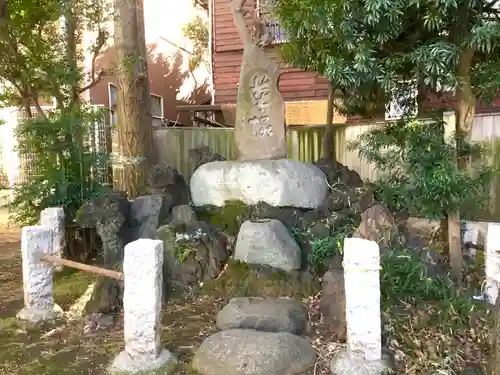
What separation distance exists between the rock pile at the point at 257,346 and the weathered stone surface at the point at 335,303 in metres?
0.22

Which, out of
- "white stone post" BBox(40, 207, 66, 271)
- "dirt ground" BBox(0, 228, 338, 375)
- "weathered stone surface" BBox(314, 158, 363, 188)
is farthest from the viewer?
"weathered stone surface" BBox(314, 158, 363, 188)

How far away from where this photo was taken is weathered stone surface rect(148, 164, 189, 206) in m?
6.02

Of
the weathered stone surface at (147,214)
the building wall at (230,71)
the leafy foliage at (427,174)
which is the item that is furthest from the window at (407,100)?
the building wall at (230,71)

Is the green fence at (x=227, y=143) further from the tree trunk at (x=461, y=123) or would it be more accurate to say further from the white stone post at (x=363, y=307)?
the white stone post at (x=363, y=307)

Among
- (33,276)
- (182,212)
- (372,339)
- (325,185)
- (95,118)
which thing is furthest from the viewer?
(95,118)

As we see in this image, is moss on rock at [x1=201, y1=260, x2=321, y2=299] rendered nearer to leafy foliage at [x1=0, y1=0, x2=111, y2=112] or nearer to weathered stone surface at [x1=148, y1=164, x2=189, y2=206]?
weathered stone surface at [x1=148, y1=164, x2=189, y2=206]

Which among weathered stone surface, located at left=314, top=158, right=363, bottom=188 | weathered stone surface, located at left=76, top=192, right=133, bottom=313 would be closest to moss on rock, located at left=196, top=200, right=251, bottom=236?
weathered stone surface, located at left=76, top=192, right=133, bottom=313

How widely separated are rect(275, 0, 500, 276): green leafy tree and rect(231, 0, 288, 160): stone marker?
1067 mm

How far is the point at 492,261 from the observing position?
4.11 meters

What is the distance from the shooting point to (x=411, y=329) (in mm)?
3660

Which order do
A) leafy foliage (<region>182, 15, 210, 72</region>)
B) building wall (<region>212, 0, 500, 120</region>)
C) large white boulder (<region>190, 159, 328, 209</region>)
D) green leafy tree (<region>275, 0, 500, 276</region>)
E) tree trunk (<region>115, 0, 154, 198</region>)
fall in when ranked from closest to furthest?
green leafy tree (<region>275, 0, 500, 276</region>)
large white boulder (<region>190, 159, 328, 209</region>)
tree trunk (<region>115, 0, 154, 198</region>)
building wall (<region>212, 0, 500, 120</region>)
leafy foliage (<region>182, 15, 210, 72</region>)

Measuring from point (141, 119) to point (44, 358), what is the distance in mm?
5431

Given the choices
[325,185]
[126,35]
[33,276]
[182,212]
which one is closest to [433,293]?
[325,185]

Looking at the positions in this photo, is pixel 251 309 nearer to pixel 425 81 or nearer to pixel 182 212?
pixel 182 212
